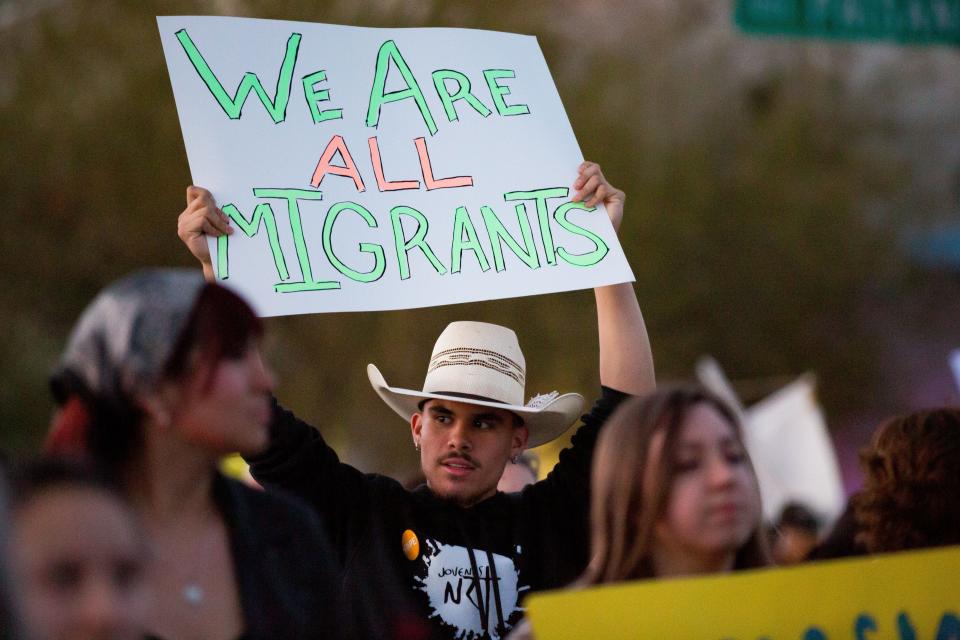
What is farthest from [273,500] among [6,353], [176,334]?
[6,353]

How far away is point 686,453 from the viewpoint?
2898mm

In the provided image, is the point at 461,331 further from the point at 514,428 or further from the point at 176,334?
the point at 176,334

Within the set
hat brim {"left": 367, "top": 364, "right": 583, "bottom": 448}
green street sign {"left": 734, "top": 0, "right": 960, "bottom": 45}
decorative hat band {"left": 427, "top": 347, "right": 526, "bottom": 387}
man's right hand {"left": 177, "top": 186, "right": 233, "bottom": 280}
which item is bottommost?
hat brim {"left": 367, "top": 364, "right": 583, "bottom": 448}

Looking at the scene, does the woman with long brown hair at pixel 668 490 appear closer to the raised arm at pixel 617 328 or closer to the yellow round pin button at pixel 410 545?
the yellow round pin button at pixel 410 545

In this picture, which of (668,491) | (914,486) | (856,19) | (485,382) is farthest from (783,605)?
(856,19)

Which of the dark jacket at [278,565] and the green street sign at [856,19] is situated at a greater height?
the green street sign at [856,19]

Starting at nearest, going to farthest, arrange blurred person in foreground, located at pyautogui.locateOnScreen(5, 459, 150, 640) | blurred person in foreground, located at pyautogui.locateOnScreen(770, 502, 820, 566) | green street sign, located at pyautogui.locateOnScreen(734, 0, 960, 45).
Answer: blurred person in foreground, located at pyautogui.locateOnScreen(5, 459, 150, 640)
green street sign, located at pyautogui.locateOnScreen(734, 0, 960, 45)
blurred person in foreground, located at pyautogui.locateOnScreen(770, 502, 820, 566)

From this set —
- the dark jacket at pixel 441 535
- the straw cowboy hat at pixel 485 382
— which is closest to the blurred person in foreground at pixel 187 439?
the dark jacket at pixel 441 535

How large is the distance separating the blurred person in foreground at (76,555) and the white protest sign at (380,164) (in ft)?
4.29

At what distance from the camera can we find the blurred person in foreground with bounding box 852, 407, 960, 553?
3523 mm

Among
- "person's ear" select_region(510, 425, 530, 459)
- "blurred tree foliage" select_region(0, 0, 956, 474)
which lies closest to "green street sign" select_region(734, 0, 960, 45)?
"person's ear" select_region(510, 425, 530, 459)

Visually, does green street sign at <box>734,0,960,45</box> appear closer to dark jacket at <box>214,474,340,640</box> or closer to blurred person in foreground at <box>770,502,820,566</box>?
blurred person in foreground at <box>770,502,820,566</box>

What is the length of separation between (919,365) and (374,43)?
22480 mm

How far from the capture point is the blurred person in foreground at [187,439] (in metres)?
2.40
